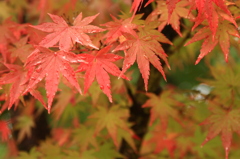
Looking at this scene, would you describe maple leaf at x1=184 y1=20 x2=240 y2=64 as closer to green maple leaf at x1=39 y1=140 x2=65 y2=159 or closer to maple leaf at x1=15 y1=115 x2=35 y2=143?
green maple leaf at x1=39 y1=140 x2=65 y2=159

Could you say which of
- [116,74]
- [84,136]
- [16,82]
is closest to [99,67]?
[116,74]

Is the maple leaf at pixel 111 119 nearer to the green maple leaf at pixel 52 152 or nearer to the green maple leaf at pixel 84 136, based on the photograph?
the green maple leaf at pixel 84 136

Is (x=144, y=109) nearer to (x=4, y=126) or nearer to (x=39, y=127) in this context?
(x=4, y=126)

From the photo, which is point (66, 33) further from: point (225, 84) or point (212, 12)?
point (225, 84)

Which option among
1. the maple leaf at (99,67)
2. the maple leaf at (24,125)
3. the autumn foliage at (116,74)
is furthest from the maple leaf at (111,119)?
the maple leaf at (24,125)

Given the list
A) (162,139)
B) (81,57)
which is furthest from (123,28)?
(162,139)

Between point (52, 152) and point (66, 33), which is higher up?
point (66, 33)

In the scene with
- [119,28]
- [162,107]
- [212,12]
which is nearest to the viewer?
[212,12]
